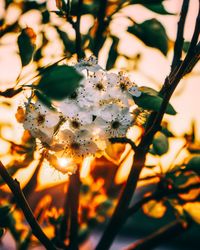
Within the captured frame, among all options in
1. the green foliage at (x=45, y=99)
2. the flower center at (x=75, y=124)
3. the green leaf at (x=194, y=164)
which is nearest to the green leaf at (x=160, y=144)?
the green leaf at (x=194, y=164)

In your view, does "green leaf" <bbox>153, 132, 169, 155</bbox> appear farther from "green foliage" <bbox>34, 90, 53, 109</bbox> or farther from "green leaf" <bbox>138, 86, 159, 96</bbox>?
"green foliage" <bbox>34, 90, 53, 109</bbox>

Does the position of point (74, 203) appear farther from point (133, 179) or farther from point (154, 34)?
point (154, 34)

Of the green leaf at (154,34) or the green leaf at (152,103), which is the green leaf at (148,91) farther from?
the green leaf at (154,34)

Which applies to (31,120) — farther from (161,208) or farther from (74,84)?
(161,208)

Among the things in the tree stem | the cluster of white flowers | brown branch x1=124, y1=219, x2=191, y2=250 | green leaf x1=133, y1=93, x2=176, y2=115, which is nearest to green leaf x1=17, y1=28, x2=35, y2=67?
the cluster of white flowers

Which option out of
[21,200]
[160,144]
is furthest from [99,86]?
[160,144]
